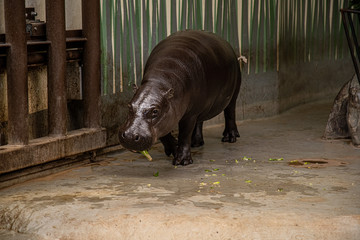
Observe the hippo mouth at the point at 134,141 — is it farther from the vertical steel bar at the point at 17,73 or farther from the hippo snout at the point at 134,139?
the vertical steel bar at the point at 17,73

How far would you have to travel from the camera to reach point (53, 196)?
519 cm

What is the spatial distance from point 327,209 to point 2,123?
8.48 ft

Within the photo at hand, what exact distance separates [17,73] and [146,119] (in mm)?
1030

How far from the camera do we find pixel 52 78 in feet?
19.4

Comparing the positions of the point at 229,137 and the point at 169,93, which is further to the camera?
the point at 229,137

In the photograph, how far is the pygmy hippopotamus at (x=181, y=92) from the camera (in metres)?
5.59

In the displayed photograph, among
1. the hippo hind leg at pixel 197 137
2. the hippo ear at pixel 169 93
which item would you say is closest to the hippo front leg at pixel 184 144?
the hippo ear at pixel 169 93

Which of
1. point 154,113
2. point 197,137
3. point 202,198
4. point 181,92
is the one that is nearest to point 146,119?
point 154,113

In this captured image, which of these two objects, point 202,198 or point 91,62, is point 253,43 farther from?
point 202,198

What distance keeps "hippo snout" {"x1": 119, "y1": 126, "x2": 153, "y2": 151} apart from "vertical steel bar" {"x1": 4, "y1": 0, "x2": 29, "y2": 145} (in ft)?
2.49

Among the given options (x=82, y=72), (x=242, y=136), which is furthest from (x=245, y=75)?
(x=82, y=72)

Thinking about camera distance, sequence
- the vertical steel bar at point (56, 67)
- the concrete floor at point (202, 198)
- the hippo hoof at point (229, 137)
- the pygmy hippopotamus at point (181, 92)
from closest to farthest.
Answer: the concrete floor at point (202, 198) < the pygmy hippopotamus at point (181, 92) < the vertical steel bar at point (56, 67) < the hippo hoof at point (229, 137)

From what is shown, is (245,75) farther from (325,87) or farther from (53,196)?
(53,196)

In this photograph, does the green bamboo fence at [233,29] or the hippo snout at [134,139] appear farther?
the green bamboo fence at [233,29]
